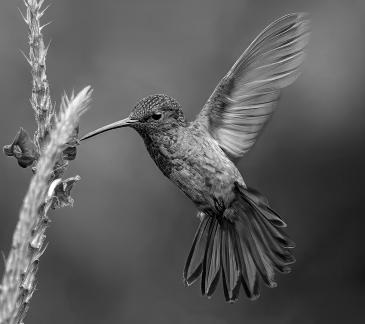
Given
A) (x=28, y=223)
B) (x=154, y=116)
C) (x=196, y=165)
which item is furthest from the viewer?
(x=196, y=165)

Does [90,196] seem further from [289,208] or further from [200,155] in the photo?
[200,155]

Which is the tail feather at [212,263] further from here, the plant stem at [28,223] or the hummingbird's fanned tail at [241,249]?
the plant stem at [28,223]

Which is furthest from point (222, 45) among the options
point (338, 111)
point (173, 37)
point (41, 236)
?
point (41, 236)

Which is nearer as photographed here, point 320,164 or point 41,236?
point 41,236

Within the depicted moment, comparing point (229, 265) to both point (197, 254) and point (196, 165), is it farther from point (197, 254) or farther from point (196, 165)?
point (196, 165)

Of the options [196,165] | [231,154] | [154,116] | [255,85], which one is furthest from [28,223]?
[231,154]

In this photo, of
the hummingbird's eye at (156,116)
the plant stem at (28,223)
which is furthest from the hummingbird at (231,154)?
the plant stem at (28,223)

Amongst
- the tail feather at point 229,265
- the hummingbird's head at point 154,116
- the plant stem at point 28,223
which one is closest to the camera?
the plant stem at point 28,223
